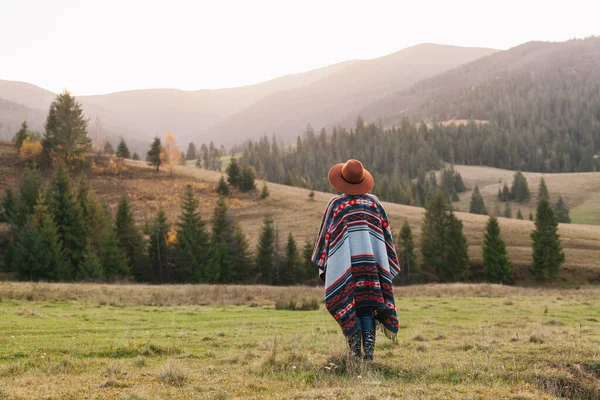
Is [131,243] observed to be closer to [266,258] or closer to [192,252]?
[192,252]

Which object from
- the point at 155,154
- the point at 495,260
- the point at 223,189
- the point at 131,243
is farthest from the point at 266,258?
the point at 155,154

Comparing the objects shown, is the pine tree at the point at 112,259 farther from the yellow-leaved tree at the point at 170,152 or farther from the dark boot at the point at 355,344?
the yellow-leaved tree at the point at 170,152

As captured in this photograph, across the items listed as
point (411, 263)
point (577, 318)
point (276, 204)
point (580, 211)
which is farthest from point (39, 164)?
point (580, 211)

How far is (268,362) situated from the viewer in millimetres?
7633

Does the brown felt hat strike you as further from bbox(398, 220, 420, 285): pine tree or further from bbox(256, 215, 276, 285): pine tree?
bbox(398, 220, 420, 285): pine tree

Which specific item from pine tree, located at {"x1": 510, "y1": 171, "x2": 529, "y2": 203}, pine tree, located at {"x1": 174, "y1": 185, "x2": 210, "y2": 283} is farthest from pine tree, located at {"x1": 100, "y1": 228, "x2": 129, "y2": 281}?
pine tree, located at {"x1": 510, "y1": 171, "x2": 529, "y2": 203}

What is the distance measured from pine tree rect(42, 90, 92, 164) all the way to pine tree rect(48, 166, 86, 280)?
44.9m

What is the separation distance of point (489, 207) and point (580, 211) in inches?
1005

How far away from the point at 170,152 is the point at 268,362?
338ft

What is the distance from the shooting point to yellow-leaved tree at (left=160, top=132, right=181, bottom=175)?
4104 inches

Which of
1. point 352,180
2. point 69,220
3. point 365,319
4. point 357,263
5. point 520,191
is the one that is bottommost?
point 69,220

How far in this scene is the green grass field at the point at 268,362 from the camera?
5.87m

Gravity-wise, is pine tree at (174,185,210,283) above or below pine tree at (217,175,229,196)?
below

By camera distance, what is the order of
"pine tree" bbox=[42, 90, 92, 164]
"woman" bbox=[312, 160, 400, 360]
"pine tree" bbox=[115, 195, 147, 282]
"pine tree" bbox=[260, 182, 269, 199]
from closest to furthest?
1. "woman" bbox=[312, 160, 400, 360]
2. "pine tree" bbox=[115, 195, 147, 282]
3. "pine tree" bbox=[260, 182, 269, 199]
4. "pine tree" bbox=[42, 90, 92, 164]
